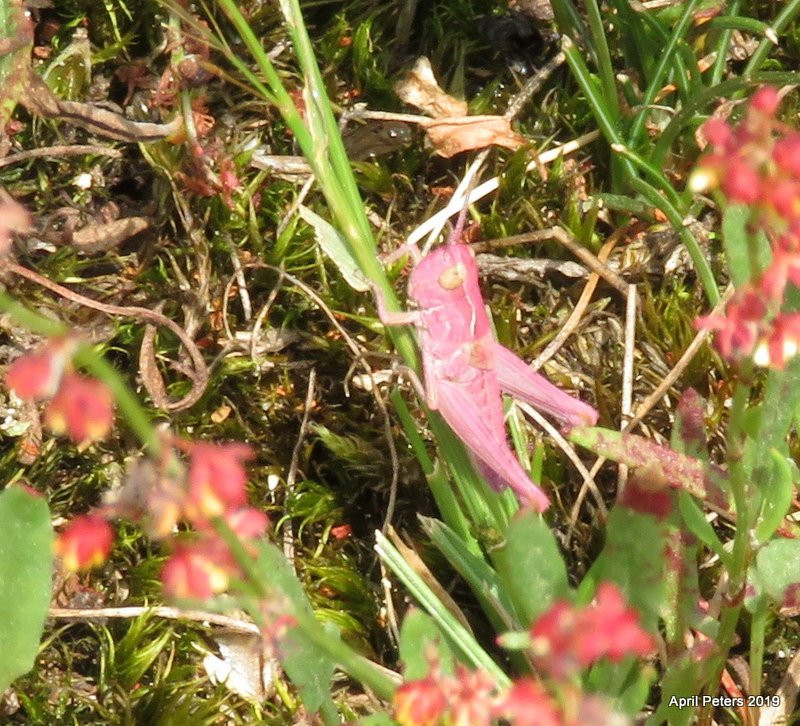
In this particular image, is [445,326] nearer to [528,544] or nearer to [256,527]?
[528,544]

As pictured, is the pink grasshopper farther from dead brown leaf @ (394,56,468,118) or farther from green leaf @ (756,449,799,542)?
dead brown leaf @ (394,56,468,118)

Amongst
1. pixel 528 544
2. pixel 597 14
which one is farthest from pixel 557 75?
pixel 528 544

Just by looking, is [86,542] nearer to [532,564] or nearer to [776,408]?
[532,564]

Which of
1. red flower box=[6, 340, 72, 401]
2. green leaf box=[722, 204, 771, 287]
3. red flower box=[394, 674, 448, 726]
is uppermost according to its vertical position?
red flower box=[6, 340, 72, 401]

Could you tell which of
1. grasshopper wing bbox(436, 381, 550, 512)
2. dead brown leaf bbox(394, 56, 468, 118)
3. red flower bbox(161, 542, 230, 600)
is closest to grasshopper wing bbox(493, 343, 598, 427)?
grasshopper wing bbox(436, 381, 550, 512)

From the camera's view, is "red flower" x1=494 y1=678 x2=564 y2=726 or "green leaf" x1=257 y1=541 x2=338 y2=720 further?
"green leaf" x1=257 y1=541 x2=338 y2=720

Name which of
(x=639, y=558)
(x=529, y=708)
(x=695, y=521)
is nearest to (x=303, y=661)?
(x=639, y=558)

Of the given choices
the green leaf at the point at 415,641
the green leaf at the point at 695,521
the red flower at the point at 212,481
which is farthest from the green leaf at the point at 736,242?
Result: the red flower at the point at 212,481
